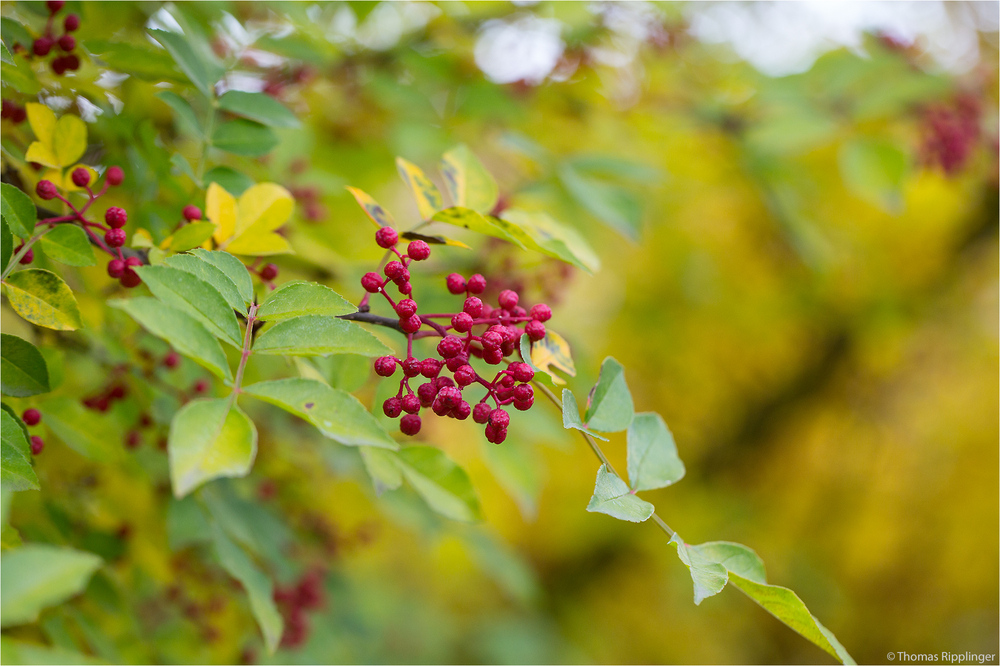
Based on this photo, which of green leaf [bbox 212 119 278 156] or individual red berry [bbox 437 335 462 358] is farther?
green leaf [bbox 212 119 278 156]

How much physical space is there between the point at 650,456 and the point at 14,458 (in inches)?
29.9

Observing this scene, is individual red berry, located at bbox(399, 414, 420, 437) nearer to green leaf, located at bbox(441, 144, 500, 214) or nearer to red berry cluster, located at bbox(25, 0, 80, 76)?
green leaf, located at bbox(441, 144, 500, 214)

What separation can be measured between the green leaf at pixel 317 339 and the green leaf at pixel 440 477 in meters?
0.35

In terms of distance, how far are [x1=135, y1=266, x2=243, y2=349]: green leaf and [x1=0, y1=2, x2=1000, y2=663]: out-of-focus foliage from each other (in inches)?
1.5

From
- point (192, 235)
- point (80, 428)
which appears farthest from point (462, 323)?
point (80, 428)

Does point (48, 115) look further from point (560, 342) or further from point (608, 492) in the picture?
point (608, 492)

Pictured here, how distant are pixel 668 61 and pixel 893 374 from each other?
2723 millimetres

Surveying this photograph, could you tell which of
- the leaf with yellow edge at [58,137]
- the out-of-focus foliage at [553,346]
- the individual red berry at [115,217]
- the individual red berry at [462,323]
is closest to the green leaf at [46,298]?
the out-of-focus foliage at [553,346]

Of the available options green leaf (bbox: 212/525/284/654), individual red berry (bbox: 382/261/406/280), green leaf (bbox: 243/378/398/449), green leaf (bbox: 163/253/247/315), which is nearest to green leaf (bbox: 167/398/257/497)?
green leaf (bbox: 243/378/398/449)

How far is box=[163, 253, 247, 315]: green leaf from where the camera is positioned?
2.16 ft

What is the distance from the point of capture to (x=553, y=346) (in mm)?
802

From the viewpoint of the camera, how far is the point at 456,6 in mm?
1678

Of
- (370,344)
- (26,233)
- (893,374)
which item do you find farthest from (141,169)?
(893,374)

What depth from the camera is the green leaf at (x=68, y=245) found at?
2.54ft
